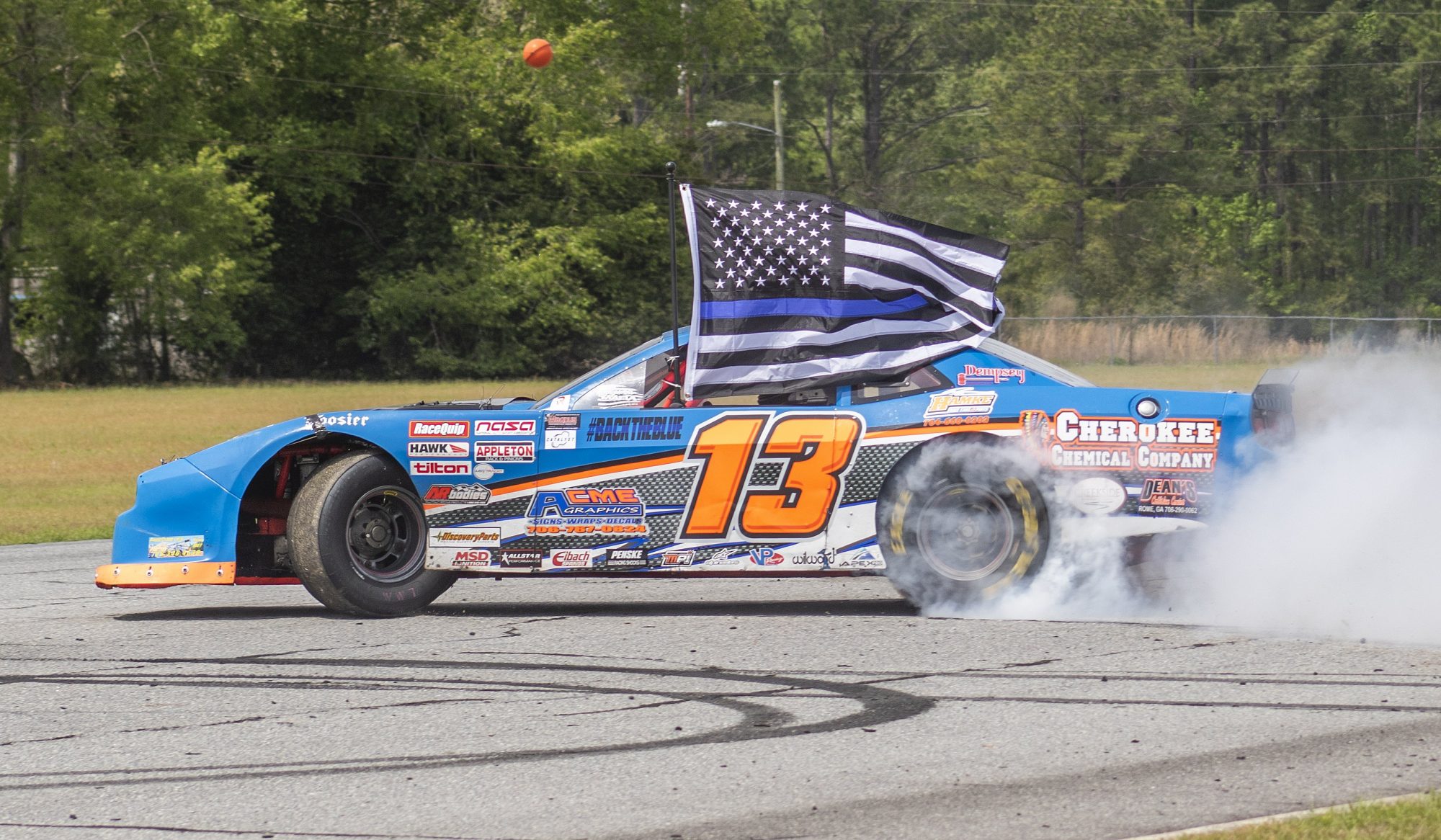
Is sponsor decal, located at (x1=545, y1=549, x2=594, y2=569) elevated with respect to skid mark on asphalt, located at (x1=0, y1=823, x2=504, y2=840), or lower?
elevated

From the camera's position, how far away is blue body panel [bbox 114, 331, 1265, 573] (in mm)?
8430

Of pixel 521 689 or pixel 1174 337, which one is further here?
pixel 1174 337

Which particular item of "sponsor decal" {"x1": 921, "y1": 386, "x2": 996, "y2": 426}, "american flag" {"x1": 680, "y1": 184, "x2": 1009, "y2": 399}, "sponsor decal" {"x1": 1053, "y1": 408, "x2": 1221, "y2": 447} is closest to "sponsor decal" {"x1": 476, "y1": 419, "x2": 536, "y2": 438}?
"american flag" {"x1": 680, "y1": 184, "x2": 1009, "y2": 399}

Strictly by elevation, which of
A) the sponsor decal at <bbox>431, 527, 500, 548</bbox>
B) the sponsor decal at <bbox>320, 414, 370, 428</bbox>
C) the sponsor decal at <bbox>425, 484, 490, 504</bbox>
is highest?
the sponsor decal at <bbox>320, 414, 370, 428</bbox>

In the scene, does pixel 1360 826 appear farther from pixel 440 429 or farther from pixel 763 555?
pixel 440 429

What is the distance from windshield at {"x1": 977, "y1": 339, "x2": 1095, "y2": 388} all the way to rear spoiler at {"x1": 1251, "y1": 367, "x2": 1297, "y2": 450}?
840 millimetres

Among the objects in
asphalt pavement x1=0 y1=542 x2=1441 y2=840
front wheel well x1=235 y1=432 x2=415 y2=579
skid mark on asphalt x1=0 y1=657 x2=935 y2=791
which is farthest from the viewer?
front wheel well x1=235 y1=432 x2=415 y2=579

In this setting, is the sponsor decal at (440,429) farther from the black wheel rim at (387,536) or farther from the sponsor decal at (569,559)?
the sponsor decal at (569,559)

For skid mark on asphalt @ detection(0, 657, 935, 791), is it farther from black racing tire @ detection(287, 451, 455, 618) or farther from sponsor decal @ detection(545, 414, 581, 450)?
sponsor decal @ detection(545, 414, 581, 450)

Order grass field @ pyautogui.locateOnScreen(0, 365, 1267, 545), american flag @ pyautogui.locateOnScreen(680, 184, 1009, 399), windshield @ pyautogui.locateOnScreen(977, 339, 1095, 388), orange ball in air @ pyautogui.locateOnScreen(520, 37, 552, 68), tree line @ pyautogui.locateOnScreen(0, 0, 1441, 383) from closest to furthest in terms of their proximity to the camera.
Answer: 1. american flag @ pyautogui.locateOnScreen(680, 184, 1009, 399)
2. windshield @ pyautogui.locateOnScreen(977, 339, 1095, 388)
3. grass field @ pyautogui.locateOnScreen(0, 365, 1267, 545)
4. orange ball in air @ pyautogui.locateOnScreen(520, 37, 552, 68)
5. tree line @ pyautogui.locateOnScreen(0, 0, 1441, 383)

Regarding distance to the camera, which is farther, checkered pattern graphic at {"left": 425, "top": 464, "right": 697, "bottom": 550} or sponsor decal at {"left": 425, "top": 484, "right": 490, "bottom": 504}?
sponsor decal at {"left": 425, "top": 484, "right": 490, "bottom": 504}

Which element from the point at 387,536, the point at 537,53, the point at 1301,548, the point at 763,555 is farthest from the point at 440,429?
the point at 537,53

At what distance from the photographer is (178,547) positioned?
850 centimetres

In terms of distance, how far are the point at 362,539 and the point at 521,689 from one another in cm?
216
